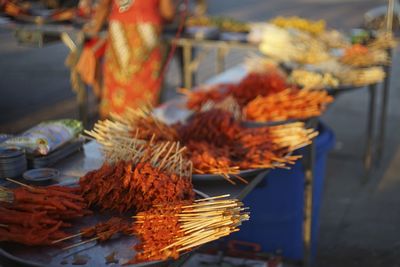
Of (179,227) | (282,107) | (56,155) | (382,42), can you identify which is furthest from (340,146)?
(179,227)

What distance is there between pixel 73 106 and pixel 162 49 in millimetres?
2823

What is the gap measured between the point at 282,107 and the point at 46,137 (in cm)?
118

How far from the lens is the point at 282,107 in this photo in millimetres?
2717

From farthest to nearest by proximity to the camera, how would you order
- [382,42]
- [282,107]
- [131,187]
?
[382,42] → [282,107] → [131,187]

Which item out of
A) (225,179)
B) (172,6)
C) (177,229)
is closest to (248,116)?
(225,179)

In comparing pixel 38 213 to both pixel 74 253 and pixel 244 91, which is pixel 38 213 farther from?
pixel 244 91

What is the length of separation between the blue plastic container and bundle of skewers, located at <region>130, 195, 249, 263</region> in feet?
4.50

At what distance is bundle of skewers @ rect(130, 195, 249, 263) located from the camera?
1433 millimetres

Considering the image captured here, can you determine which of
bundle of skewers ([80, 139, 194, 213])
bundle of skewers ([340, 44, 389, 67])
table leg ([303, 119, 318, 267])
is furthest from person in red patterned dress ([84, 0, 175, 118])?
bundle of skewers ([80, 139, 194, 213])

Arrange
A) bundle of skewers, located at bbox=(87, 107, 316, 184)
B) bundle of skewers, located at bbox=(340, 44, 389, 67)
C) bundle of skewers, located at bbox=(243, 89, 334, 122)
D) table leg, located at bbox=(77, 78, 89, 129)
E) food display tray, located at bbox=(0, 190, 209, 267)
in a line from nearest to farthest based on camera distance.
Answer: food display tray, located at bbox=(0, 190, 209, 267) → bundle of skewers, located at bbox=(87, 107, 316, 184) → bundle of skewers, located at bbox=(243, 89, 334, 122) → bundle of skewers, located at bbox=(340, 44, 389, 67) → table leg, located at bbox=(77, 78, 89, 129)

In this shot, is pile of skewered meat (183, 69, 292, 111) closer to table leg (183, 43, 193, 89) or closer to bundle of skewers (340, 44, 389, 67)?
bundle of skewers (340, 44, 389, 67)

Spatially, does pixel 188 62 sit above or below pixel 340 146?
above

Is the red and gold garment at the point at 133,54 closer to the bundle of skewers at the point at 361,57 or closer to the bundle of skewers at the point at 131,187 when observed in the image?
the bundle of skewers at the point at 361,57

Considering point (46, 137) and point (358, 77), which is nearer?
point (46, 137)
